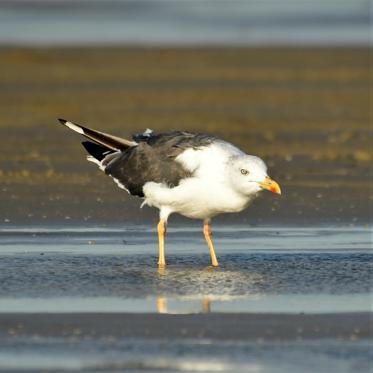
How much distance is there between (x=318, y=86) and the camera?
2559 cm

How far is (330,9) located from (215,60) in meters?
18.7

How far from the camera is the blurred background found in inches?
573

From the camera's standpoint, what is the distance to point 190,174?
11047 millimetres

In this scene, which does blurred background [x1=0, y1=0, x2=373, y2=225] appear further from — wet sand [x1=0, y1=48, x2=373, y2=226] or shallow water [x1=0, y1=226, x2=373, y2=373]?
shallow water [x1=0, y1=226, x2=373, y2=373]

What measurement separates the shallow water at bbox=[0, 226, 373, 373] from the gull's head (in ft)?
2.21

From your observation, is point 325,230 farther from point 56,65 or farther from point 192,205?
point 56,65

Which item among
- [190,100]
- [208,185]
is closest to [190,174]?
[208,185]

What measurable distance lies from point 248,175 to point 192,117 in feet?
35.4

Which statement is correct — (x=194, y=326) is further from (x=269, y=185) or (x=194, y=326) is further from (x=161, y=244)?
(x=161, y=244)

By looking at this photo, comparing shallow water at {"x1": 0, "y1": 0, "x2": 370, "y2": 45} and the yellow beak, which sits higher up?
shallow water at {"x1": 0, "y1": 0, "x2": 370, "y2": 45}

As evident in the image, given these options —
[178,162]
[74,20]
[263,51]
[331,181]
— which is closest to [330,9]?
[74,20]

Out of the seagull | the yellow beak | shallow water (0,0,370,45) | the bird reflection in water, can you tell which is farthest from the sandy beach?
shallow water (0,0,370,45)

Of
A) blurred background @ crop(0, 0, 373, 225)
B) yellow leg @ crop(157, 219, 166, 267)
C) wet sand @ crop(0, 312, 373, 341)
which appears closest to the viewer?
wet sand @ crop(0, 312, 373, 341)

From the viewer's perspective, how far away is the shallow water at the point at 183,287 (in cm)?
791
